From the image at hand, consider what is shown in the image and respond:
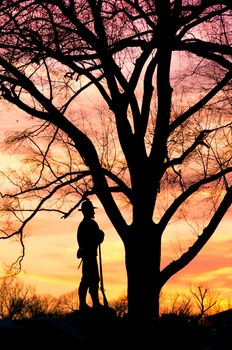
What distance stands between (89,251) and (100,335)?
8.27ft

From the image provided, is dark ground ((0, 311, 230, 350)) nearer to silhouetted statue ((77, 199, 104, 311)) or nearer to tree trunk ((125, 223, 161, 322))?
tree trunk ((125, 223, 161, 322))

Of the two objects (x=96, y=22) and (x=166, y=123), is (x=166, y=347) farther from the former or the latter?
(x=96, y=22)

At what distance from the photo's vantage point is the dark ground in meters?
15.0

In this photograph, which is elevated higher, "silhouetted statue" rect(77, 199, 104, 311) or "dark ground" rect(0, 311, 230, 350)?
"silhouetted statue" rect(77, 199, 104, 311)

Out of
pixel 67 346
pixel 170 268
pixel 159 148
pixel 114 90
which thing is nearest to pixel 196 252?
pixel 170 268

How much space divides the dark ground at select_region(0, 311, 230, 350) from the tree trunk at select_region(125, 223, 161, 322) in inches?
20.6

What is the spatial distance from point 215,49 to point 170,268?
17.0 ft

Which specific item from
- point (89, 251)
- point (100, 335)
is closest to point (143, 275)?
point (89, 251)

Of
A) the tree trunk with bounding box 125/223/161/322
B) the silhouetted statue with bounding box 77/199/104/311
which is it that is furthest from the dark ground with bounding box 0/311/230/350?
the silhouetted statue with bounding box 77/199/104/311

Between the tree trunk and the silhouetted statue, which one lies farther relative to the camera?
the tree trunk

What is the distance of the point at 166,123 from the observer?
2072 cm

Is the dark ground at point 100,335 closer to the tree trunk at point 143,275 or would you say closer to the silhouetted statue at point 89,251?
the tree trunk at point 143,275

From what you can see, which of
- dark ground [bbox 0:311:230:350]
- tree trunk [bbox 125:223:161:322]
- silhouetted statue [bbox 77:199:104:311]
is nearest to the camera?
dark ground [bbox 0:311:230:350]

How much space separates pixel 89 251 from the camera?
19.8m
